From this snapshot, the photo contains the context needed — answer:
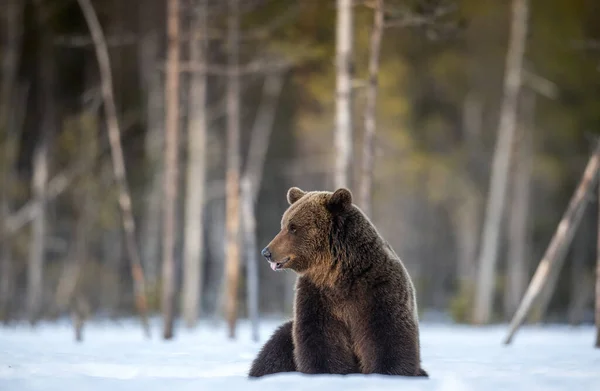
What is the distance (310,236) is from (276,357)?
0.93 metres

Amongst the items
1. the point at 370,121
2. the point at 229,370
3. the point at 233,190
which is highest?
the point at 370,121

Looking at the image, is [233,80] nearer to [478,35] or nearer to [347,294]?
[347,294]

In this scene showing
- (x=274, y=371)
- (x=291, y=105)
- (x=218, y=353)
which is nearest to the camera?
(x=274, y=371)

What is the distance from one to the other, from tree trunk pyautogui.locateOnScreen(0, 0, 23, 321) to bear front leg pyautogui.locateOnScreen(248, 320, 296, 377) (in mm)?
13000

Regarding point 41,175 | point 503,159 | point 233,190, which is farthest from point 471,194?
point 41,175

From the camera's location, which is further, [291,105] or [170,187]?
[291,105]

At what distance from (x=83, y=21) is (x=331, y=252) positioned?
20.0 m

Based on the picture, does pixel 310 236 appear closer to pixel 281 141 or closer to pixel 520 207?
pixel 520 207

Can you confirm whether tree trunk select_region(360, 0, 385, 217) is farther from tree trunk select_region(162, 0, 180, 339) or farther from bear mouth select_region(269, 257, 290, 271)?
bear mouth select_region(269, 257, 290, 271)

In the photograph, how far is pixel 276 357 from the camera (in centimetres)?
551

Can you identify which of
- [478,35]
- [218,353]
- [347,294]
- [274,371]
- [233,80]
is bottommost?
[218,353]

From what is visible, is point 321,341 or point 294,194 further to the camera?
point 294,194

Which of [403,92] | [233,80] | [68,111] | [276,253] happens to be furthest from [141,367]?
[68,111]

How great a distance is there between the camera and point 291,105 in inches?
995
